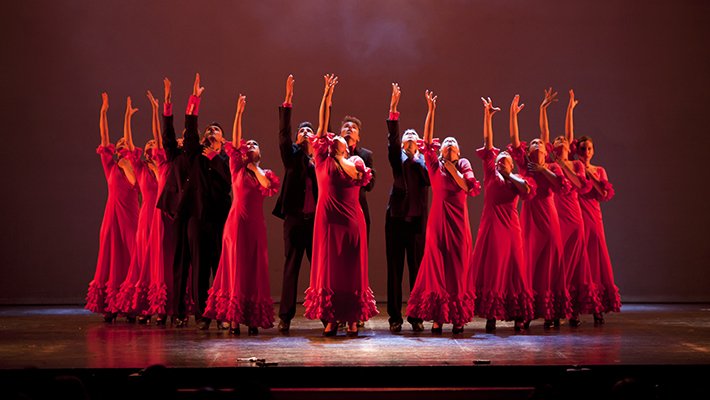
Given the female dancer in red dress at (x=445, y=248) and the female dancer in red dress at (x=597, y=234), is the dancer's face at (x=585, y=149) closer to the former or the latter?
the female dancer in red dress at (x=597, y=234)

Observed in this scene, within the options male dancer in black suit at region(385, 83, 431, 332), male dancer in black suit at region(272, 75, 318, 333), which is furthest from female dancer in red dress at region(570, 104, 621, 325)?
male dancer in black suit at region(272, 75, 318, 333)

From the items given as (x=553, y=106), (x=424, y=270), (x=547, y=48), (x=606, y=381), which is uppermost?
(x=547, y=48)

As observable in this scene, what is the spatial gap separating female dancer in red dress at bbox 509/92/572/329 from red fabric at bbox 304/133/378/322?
4.74 feet

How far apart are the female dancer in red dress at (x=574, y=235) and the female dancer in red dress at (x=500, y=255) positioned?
0.59 m

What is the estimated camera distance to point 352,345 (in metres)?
6.08

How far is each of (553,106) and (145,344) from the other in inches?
220

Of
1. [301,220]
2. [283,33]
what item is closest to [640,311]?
[301,220]

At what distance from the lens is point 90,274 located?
983 cm

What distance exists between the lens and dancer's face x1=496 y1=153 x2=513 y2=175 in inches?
281

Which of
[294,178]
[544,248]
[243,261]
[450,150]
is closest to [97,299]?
[243,261]

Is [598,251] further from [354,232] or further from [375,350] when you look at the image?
[375,350]

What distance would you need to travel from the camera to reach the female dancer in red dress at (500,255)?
22.9ft

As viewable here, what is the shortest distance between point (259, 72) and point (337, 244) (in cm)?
376

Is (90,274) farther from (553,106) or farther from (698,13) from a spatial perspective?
(698,13)
